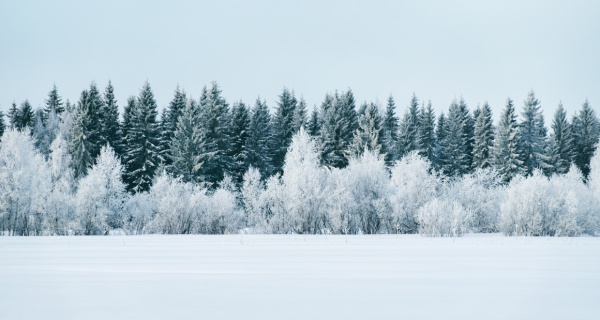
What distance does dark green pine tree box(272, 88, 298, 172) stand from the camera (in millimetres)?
62406

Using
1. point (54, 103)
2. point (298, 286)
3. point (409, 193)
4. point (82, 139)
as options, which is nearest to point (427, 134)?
point (409, 193)

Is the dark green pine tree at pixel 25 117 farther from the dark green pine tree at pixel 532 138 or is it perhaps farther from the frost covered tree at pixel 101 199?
the dark green pine tree at pixel 532 138

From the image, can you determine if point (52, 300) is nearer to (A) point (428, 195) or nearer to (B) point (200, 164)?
(A) point (428, 195)

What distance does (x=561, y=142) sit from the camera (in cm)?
6812

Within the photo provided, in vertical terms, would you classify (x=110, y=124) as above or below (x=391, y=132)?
below

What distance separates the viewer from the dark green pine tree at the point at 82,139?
171ft

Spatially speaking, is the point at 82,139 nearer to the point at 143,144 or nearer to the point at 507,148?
the point at 143,144

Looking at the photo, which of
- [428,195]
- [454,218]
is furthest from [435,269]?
[428,195]

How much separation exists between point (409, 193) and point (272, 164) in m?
22.5

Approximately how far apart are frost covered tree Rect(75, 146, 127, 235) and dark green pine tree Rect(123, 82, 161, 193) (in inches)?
417

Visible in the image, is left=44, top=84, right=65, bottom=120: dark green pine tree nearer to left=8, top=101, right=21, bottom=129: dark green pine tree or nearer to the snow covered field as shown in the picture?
left=8, top=101, right=21, bottom=129: dark green pine tree

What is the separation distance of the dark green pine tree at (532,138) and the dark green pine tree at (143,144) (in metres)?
37.1

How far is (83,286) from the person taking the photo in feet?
40.2

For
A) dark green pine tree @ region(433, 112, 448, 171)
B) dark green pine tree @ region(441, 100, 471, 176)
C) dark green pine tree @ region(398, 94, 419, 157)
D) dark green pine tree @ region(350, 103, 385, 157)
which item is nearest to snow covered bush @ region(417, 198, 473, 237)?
dark green pine tree @ region(350, 103, 385, 157)
